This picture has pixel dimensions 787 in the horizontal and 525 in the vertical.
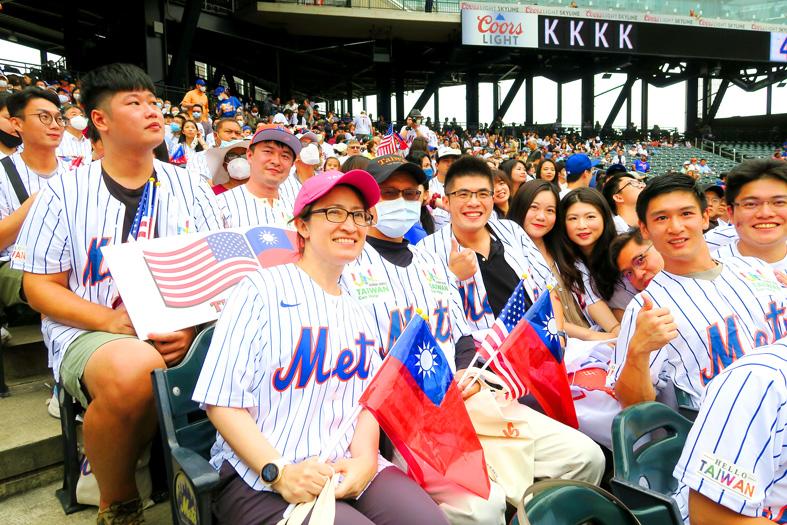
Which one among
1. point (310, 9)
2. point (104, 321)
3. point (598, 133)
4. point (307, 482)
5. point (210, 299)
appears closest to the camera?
point (307, 482)

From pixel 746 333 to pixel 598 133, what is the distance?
34601mm

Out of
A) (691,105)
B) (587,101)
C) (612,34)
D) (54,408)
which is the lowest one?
(54,408)

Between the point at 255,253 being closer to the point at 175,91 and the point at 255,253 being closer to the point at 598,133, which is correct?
the point at 175,91

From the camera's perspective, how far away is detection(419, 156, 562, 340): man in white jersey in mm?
3441

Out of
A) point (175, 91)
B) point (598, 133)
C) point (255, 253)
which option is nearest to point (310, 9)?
point (175, 91)

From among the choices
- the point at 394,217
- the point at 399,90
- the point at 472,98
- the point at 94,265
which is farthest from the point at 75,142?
the point at 472,98

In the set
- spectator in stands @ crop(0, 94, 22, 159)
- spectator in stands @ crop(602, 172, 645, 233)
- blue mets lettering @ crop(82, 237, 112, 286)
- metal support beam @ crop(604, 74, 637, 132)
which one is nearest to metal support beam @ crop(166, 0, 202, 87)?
spectator in stands @ crop(0, 94, 22, 159)

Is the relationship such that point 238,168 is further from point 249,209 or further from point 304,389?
point 304,389

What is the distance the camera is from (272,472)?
1.86 meters

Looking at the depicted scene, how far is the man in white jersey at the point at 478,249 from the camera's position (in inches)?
135

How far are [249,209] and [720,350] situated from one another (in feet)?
10.1

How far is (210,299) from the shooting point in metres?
2.73

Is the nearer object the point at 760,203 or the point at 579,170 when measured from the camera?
the point at 760,203

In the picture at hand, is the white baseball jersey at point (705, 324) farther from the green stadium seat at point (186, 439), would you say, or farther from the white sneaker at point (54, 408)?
the white sneaker at point (54, 408)
